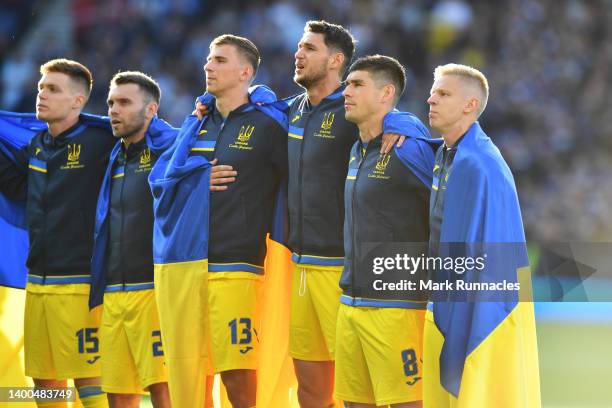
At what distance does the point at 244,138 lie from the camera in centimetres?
624

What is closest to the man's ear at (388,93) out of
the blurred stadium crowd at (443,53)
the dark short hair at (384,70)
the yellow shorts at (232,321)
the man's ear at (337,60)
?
the dark short hair at (384,70)

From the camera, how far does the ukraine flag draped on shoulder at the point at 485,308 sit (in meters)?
5.09

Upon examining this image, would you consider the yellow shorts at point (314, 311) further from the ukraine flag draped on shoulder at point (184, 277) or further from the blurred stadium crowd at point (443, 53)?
the blurred stadium crowd at point (443, 53)

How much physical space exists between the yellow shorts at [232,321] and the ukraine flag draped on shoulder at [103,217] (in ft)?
2.55

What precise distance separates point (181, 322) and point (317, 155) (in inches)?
47.0

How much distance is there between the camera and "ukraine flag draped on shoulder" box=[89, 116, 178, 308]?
6.55 m

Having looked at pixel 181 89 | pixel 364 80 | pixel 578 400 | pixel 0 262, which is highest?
pixel 181 89

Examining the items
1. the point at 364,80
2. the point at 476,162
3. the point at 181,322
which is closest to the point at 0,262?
the point at 181,322

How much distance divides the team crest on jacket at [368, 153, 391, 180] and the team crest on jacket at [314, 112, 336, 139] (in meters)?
A: 0.45

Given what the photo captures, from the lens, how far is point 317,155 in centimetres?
603

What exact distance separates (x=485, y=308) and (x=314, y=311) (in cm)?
125

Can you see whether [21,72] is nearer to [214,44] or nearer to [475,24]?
[475,24]

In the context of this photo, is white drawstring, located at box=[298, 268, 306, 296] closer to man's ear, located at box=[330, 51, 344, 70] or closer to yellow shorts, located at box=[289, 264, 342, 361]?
yellow shorts, located at box=[289, 264, 342, 361]

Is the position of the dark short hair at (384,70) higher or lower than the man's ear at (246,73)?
lower
